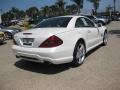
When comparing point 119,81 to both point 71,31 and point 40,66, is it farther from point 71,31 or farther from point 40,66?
point 40,66

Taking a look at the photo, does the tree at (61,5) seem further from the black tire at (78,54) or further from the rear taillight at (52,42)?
the rear taillight at (52,42)

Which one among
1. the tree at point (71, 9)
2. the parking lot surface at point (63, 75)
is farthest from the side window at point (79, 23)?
the tree at point (71, 9)

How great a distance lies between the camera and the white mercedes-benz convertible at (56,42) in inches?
211

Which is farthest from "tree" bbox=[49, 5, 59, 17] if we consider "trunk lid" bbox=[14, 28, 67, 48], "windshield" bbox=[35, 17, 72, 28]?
"trunk lid" bbox=[14, 28, 67, 48]

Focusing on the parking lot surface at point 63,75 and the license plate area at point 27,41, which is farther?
the license plate area at point 27,41

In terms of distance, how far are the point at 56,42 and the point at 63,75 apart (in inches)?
35.2

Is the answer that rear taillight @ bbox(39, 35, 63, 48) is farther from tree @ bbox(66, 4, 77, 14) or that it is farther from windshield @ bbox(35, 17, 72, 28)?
tree @ bbox(66, 4, 77, 14)

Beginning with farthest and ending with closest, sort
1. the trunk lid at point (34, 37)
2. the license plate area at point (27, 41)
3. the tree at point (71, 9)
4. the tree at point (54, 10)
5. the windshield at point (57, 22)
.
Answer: the tree at point (71, 9), the tree at point (54, 10), the windshield at point (57, 22), the license plate area at point (27, 41), the trunk lid at point (34, 37)

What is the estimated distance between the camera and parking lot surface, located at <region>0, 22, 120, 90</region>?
4766mm

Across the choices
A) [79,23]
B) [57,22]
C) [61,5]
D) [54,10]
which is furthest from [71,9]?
[57,22]

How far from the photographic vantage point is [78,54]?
6.21m

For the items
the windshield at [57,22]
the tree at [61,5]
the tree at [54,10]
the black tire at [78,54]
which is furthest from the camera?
the tree at [54,10]

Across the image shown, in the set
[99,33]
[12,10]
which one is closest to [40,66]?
[99,33]

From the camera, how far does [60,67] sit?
6.23m
